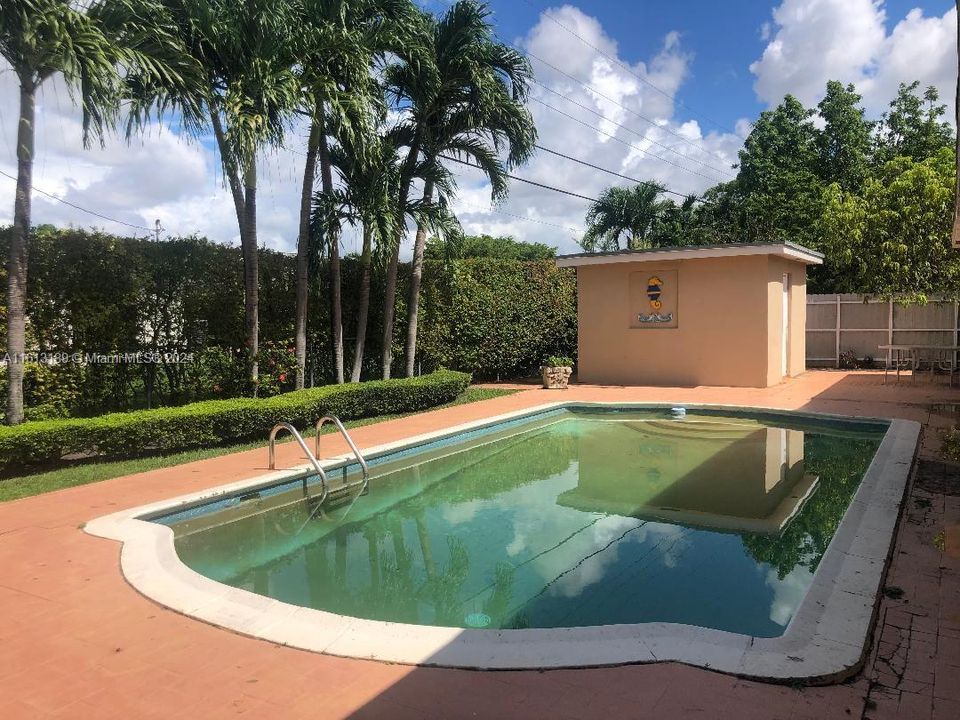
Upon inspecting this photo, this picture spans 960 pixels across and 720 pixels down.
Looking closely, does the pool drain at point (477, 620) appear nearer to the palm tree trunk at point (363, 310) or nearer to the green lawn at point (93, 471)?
the green lawn at point (93, 471)

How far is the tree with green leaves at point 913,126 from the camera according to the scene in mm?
25078

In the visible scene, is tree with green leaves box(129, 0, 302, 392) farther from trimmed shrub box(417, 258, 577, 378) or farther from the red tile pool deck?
the red tile pool deck

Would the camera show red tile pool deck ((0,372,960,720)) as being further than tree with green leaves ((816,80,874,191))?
No

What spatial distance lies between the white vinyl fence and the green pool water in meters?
10.4

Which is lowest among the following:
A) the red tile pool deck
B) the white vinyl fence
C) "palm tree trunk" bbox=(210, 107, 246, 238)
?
the red tile pool deck

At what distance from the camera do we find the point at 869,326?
18.9m

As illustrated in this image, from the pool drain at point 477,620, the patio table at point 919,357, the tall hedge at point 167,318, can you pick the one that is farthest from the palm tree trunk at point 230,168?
the patio table at point 919,357

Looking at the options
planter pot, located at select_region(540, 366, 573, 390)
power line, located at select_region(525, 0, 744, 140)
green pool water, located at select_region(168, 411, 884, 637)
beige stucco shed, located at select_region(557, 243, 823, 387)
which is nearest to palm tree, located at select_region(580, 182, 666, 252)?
power line, located at select_region(525, 0, 744, 140)

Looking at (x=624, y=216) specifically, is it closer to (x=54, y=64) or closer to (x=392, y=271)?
(x=392, y=271)

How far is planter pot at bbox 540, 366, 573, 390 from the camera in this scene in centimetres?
1594

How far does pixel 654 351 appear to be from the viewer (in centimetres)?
1636

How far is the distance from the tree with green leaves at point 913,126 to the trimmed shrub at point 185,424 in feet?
77.5

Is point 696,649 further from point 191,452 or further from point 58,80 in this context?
point 58,80

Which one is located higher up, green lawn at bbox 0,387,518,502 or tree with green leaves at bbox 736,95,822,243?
tree with green leaves at bbox 736,95,822,243
